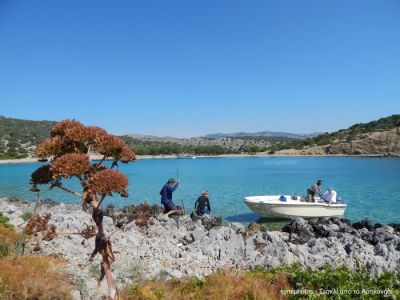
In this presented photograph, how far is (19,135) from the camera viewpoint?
126562 mm

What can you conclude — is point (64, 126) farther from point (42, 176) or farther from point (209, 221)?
point (209, 221)

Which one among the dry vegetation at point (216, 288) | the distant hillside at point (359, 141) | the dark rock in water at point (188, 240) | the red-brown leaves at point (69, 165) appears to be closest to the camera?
the red-brown leaves at point (69, 165)

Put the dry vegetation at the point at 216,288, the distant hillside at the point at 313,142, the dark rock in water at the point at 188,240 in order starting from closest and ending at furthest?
the dry vegetation at the point at 216,288 → the dark rock in water at the point at 188,240 → the distant hillside at the point at 313,142

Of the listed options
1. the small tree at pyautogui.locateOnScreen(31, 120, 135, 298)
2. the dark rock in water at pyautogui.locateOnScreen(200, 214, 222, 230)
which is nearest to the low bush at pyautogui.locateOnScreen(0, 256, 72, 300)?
the small tree at pyautogui.locateOnScreen(31, 120, 135, 298)

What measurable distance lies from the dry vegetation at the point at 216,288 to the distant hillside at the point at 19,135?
99404 mm

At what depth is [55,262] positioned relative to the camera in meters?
8.65

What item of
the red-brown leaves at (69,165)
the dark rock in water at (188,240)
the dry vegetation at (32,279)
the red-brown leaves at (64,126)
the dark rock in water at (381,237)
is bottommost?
the dark rock in water at (381,237)

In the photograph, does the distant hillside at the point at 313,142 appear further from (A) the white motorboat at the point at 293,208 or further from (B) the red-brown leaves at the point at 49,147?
(B) the red-brown leaves at the point at 49,147

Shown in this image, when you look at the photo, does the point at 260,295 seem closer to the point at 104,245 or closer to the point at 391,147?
the point at 104,245

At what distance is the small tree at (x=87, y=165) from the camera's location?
14.9 ft

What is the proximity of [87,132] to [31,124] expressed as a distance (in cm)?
15923

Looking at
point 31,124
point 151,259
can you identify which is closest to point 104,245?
point 151,259

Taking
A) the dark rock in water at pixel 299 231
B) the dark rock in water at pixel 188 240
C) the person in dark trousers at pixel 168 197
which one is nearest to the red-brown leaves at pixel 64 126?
the dark rock in water at pixel 188 240

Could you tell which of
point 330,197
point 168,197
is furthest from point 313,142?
point 168,197
